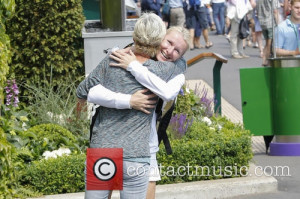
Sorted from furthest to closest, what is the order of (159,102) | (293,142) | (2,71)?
(293,142), (2,71), (159,102)

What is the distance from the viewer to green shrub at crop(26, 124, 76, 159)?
830 cm

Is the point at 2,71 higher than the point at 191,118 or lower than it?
higher

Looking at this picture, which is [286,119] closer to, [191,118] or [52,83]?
[191,118]

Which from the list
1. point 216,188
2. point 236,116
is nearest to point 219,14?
point 236,116

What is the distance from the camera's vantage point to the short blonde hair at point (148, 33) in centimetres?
521

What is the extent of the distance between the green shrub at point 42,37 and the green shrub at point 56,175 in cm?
306

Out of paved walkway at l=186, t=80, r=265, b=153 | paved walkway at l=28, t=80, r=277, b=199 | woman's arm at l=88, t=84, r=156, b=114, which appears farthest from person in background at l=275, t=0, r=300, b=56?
woman's arm at l=88, t=84, r=156, b=114

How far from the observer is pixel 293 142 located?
33.0ft

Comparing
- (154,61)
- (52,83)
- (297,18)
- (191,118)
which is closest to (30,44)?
(52,83)

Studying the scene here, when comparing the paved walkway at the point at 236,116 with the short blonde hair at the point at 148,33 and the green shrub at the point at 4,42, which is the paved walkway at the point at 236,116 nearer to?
the green shrub at the point at 4,42

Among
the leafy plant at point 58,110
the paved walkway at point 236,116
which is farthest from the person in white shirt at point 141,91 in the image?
the paved walkway at point 236,116

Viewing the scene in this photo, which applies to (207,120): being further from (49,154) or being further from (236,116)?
(236,116)

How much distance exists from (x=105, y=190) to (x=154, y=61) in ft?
2.78

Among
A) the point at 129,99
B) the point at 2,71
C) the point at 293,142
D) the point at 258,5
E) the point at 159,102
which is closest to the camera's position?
the point at 129,99
